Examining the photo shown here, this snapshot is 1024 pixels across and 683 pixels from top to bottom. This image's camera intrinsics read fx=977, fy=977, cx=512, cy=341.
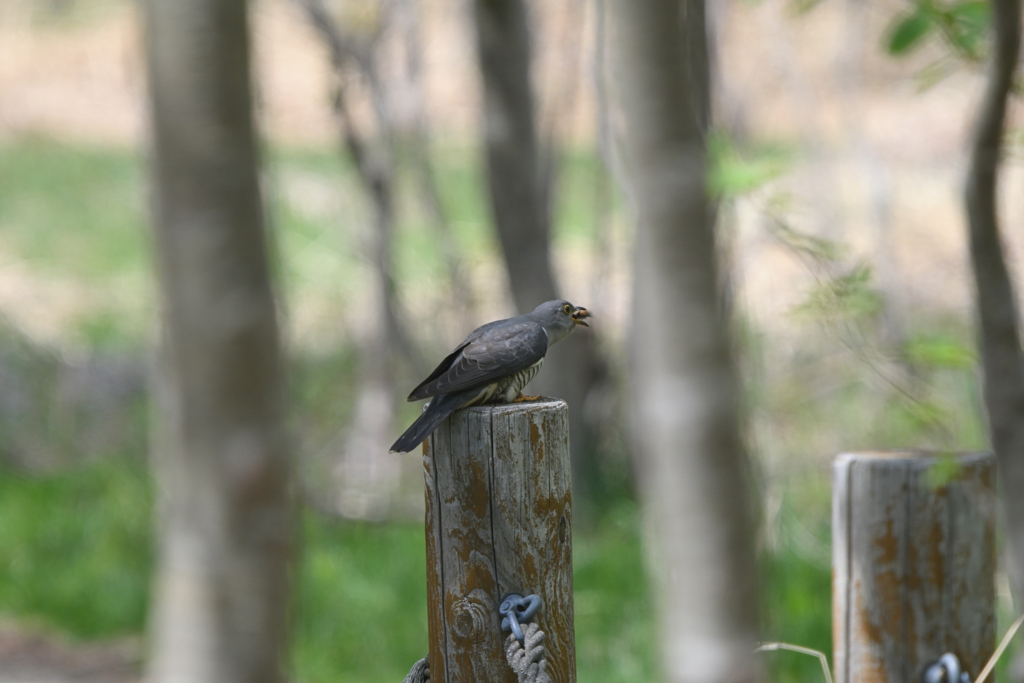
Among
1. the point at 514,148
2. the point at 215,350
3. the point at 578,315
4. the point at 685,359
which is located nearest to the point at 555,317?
the point at 578,315

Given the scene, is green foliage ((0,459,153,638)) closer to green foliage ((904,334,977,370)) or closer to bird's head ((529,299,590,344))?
bird's head ((529,299,590,344))

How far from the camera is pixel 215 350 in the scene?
7.29 feet

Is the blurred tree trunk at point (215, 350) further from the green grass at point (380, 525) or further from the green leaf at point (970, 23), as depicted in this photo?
the green leaf at point (970, 23)

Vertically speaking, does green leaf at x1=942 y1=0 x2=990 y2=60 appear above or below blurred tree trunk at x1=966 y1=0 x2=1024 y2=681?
above

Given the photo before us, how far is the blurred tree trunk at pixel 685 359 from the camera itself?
178 centimetres

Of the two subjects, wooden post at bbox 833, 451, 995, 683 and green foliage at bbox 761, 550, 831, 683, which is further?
green foliage at bbox 761, 550, 831, 683

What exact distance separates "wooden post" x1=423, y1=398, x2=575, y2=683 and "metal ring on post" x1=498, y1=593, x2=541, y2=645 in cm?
2

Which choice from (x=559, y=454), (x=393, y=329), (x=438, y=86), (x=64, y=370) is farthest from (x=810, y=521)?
(x=438, y=86)

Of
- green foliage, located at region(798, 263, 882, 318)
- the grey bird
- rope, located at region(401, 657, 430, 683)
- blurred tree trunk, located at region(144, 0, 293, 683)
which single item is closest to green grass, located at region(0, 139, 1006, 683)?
green foliage, located at region(798, 263, 882, 318)

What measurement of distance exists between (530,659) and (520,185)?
428cm

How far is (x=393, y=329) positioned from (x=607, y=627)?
9.03 ft

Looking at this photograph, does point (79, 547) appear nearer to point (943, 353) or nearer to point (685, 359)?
point (685, 359)

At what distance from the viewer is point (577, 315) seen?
2.33m

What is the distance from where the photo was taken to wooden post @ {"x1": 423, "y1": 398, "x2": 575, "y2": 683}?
1730 mm
